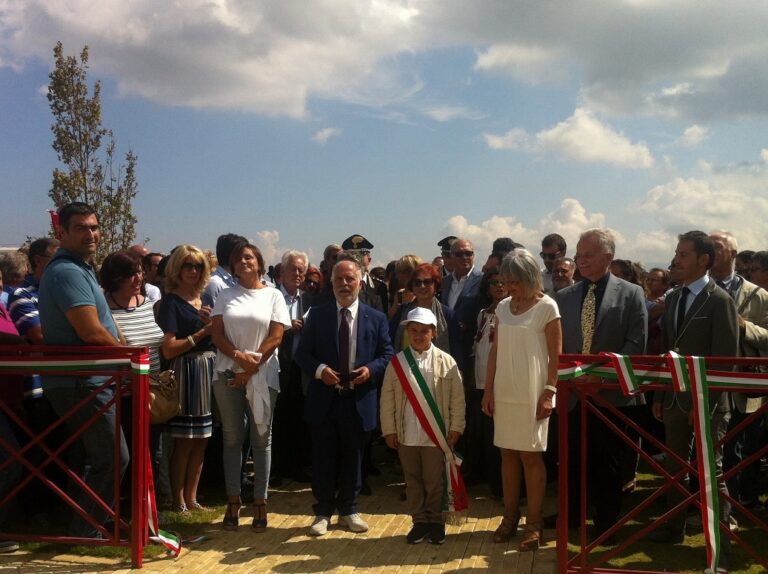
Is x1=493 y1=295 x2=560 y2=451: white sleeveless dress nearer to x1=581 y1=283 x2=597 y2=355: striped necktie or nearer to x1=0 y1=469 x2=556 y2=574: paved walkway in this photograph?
x1=581 y1=283 x2=597 y2=355: striped necktie

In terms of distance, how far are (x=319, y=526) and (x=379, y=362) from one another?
4.43ft

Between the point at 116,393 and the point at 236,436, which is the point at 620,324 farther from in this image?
the point at 116,393

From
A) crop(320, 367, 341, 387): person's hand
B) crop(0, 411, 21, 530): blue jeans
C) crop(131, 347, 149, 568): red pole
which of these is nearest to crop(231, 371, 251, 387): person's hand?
crop(320, 367, 341, 387): person's hand

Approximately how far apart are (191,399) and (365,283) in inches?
92.1

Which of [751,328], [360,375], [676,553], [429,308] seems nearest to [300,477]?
[360,375]

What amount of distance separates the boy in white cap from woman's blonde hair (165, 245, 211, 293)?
1822 mm

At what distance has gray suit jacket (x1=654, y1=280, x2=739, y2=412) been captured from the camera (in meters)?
4.90

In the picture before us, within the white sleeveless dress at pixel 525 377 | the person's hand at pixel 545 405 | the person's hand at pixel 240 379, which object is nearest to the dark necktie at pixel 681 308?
the white sleeveless dress at pixel 525 377

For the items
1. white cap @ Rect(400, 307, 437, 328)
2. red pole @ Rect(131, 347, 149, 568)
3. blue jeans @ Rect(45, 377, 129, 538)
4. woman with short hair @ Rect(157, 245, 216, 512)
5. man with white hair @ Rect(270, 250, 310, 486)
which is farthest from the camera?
man with white hair @ Rect(270, 250, 310, 486)

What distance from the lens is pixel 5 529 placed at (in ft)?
18.9

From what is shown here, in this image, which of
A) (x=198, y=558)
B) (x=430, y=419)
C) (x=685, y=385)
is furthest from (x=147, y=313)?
(x=685, y=385)

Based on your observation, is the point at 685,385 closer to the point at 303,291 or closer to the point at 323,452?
the point at 323,452

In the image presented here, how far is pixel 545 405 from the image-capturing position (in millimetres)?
5074

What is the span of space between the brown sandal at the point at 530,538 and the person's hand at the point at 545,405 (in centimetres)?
83
